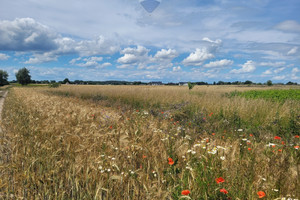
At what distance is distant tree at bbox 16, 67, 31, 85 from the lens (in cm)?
8344

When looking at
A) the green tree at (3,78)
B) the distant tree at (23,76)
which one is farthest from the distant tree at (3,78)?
the distant tree at (23,76)

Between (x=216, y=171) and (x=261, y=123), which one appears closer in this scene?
(x=216, y=171)

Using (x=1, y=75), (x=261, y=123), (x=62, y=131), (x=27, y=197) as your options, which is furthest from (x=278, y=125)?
(x=1, y=75)

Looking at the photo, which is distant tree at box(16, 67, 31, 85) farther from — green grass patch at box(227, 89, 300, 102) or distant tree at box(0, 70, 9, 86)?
green grass patch at box(227, 89, 300, 102)

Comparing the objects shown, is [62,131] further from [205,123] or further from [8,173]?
[205,123]

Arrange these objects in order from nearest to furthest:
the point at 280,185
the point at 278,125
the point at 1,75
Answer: the point at 280,185, the point at 278,125, the point at 1,75

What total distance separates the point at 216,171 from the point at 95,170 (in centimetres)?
127

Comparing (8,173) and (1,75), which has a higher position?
(1,75)

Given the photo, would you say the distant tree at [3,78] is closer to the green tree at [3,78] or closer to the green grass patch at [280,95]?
the green tree at [3,78]

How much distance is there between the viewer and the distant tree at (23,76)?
83.4 meters

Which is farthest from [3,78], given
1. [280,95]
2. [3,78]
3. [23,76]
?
[280,95]

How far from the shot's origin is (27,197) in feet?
6.25

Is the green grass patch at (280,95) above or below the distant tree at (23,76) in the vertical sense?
below

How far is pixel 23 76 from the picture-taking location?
8356cm
